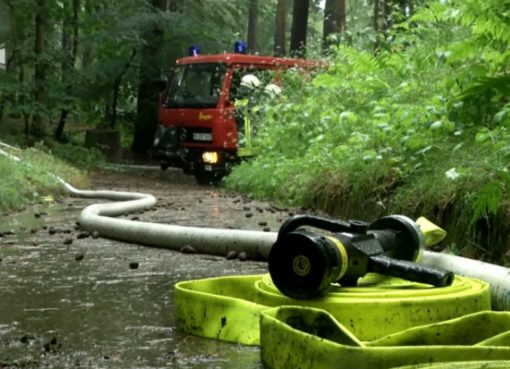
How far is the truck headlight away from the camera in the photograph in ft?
45.6

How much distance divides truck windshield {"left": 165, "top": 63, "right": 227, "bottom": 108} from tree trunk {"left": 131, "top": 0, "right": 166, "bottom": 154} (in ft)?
15.1

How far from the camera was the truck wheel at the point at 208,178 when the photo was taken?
14164 mm

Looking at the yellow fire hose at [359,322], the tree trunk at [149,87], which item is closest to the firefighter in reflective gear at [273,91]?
the tree trunk at [149,87]

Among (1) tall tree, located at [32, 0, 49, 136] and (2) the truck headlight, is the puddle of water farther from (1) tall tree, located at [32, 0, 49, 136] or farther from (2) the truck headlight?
(1) tall tree, located at [32, 0, 49, 136]

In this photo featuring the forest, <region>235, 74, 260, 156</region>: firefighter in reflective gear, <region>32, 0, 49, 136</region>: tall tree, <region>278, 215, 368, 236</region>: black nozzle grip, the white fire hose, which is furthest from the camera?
<region>32, 0, 49, 136</region>: tall tree

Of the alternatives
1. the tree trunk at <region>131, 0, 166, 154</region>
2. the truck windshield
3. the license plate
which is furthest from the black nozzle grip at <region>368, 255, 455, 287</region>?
the tree trunk at <region>131, 0, 166, 154</region>

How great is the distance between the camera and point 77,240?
Result: 5.51 metres

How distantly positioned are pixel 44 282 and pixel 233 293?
124 centimetres

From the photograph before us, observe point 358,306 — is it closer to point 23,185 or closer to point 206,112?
point 23,185

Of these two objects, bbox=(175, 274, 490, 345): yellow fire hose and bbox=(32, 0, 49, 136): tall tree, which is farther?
bbox=(32, 0, 49, 136): tall tree

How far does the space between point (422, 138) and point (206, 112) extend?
8895 millimetres

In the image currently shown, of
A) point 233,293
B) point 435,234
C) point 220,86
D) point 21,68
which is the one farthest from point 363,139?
point 21,68

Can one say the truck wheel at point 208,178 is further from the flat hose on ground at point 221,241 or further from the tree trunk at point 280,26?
the tree trunk at point 280,26

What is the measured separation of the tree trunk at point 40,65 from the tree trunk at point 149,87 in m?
2.60
